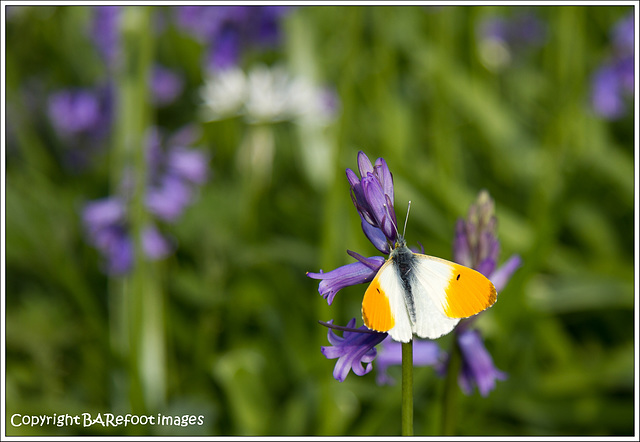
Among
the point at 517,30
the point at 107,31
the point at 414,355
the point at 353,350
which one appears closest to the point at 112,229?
the point at 414,355

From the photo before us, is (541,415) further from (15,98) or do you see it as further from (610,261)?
(15,98)

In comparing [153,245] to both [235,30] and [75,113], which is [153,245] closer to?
[75,113]

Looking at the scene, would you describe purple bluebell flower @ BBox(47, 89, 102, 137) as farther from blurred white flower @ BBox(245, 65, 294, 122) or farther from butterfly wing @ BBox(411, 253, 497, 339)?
butterfly wing @ BBox(411, 253, 497, 339)

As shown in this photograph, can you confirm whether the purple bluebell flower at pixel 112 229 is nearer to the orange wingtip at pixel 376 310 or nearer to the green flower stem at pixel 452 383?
the green flower stem at pixel 452 383

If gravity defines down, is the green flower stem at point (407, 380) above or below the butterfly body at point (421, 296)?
below

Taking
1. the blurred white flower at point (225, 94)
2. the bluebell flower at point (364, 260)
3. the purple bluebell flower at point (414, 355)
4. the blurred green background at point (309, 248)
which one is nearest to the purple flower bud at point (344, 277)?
the bluebell flower at point (364, 260)


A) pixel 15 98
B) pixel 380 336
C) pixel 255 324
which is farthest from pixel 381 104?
pixel 380 336
